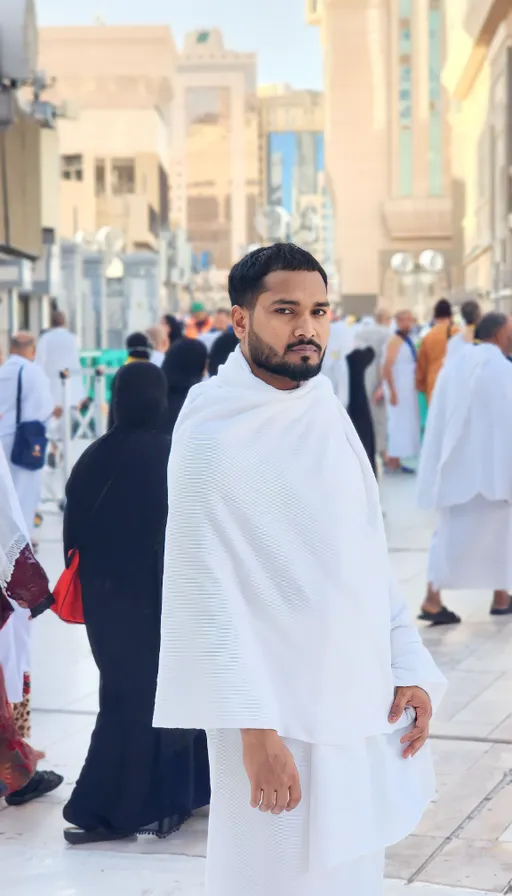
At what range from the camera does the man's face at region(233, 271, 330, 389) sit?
9.41 feet

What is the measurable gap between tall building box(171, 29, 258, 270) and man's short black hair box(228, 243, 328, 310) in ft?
527

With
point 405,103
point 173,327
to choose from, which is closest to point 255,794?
point 173,327

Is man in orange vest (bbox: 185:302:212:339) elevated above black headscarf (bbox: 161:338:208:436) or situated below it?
below

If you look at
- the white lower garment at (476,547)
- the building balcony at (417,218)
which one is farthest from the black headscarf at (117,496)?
the building balcony at (417,218)

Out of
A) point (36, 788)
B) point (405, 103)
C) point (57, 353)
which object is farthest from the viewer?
point (405, 103)

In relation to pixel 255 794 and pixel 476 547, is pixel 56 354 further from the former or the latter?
pixel 255 794

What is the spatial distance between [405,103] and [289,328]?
7023cm

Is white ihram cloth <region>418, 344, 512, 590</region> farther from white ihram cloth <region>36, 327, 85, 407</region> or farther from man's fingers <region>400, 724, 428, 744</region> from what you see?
white ihram cloth <region>36, 327, 85, 407</region>

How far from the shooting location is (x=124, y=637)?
4.89 metres

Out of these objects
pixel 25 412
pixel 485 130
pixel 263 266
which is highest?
pixel 485 130

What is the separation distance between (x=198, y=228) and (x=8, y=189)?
506 feet

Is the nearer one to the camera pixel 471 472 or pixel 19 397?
pixel 471 472

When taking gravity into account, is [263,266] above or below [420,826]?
above

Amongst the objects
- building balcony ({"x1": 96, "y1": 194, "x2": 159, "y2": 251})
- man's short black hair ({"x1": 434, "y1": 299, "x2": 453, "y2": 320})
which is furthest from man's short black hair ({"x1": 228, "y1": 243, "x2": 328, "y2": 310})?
building balcony ({"x1": 96, "y1": 194, "x2": 159, "y2": 251})
